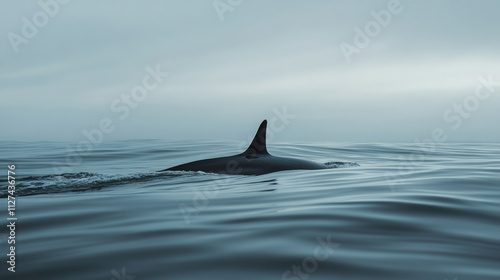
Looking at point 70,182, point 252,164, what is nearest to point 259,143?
point 252,164

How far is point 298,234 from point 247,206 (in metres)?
1.96

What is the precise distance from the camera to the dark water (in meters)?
3.88

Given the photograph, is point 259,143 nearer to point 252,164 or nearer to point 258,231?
point 252,164

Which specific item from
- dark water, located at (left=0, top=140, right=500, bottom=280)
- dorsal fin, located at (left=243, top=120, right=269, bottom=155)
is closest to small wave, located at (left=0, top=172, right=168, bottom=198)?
dark water, located at (left=0, top=140, right=500, bottom=280)

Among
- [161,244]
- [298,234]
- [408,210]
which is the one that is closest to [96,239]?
[161,244]

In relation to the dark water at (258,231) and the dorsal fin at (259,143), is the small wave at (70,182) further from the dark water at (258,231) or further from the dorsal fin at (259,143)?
the dorsal fin at (259,143)

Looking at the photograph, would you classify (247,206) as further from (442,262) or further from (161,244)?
(442,262)

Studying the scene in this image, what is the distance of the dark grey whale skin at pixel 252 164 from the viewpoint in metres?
11.8

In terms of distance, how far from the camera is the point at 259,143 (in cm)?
1273

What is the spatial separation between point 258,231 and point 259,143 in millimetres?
7663

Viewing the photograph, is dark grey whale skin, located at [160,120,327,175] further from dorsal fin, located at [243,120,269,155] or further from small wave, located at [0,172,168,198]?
small wave, located at [0,172,168,198]

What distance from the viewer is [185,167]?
1215cm

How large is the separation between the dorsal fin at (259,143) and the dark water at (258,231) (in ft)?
9.10

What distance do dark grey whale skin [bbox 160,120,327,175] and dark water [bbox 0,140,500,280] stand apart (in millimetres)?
2181
